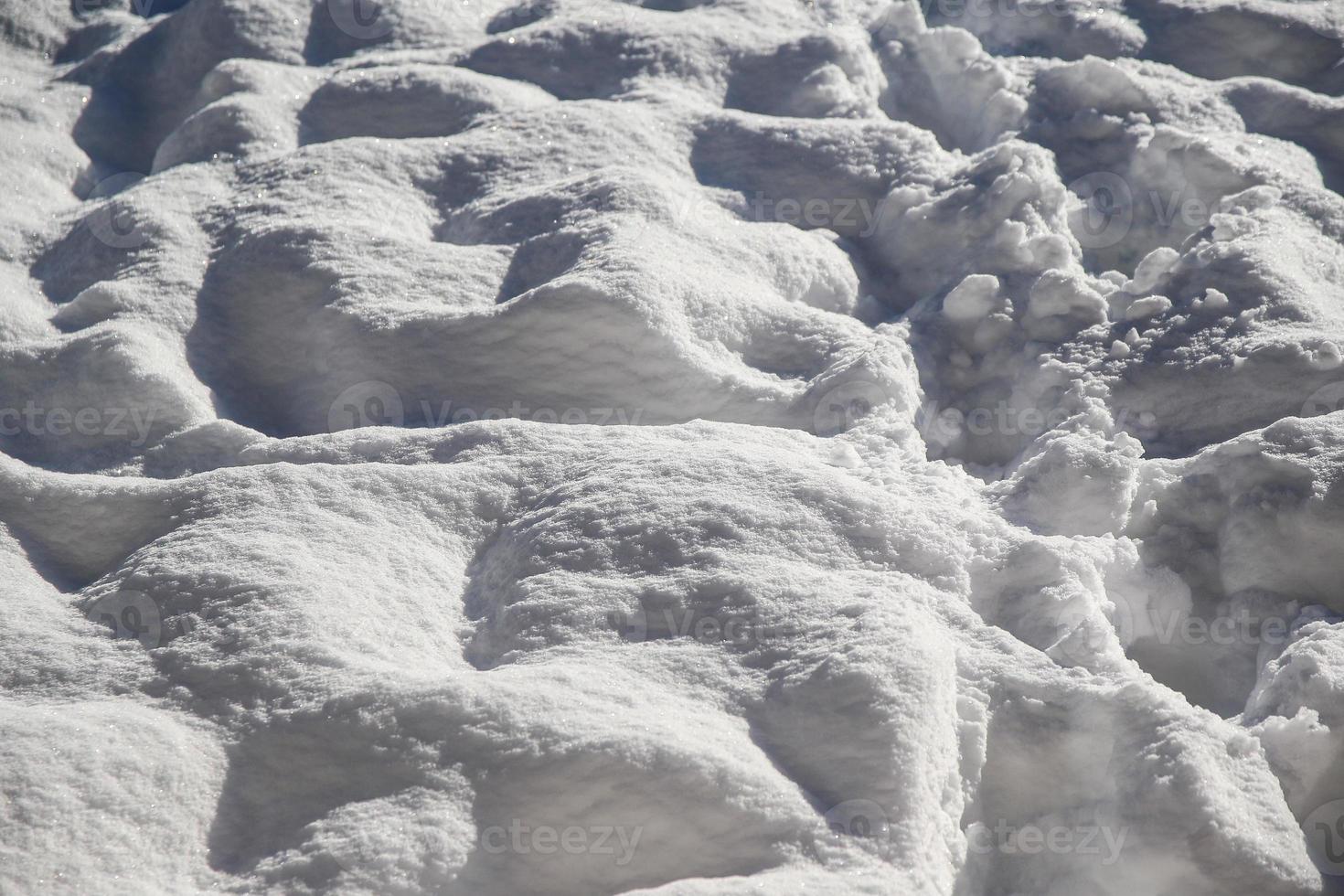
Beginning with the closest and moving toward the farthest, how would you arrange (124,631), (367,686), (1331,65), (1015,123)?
(367,686) < (124,631) < (1015,123) < (1331,65)

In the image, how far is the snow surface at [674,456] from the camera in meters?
1.76

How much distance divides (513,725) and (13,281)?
7.93 ft

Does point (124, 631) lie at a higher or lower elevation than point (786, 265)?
lower

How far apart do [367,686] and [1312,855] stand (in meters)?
1.69

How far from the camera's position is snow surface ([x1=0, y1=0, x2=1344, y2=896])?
69.4 inches

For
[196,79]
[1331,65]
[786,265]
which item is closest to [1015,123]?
[786,265]

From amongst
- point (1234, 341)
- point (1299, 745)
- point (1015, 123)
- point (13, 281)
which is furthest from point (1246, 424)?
point (13, 281)

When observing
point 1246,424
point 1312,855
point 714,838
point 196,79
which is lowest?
point 1312,855

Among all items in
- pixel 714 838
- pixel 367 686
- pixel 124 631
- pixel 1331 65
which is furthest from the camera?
pixel 1331 65

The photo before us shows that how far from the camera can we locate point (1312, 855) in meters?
1.86

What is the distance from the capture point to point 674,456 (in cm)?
239

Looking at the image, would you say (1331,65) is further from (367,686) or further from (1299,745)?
(367,686)

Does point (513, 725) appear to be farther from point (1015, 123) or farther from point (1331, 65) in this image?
point (1331, 65)

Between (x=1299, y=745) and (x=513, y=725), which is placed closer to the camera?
(x=513, y=725)
